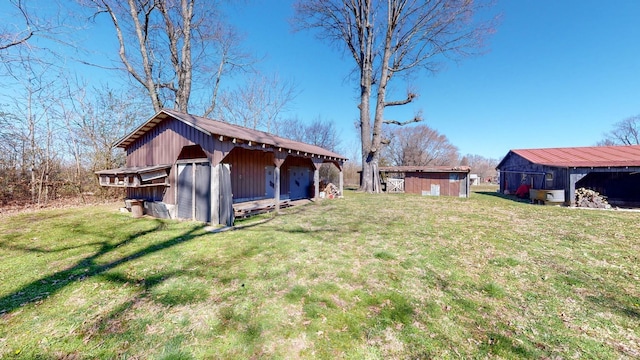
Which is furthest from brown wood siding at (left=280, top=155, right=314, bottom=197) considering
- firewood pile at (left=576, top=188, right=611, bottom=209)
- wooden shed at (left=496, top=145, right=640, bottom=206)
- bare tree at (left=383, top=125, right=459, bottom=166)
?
bare tree at (left=383, top=125, right=459, bottom=166)

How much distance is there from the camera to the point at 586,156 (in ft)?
48.0

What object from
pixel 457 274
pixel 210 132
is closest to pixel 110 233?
pixel 210 132

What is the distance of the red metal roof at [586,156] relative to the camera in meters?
12.2

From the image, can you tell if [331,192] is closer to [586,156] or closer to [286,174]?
[286,174]

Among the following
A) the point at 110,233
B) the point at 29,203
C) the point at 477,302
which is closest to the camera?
the point at 477,302

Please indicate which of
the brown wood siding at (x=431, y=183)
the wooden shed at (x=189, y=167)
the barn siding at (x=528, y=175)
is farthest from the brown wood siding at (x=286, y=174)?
the barn siding at (x=528, y=175)

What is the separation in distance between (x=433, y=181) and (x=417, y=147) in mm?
18872

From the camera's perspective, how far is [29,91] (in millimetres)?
11305

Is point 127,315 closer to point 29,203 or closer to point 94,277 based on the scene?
point 94,277

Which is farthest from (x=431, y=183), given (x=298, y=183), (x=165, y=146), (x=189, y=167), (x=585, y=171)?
(x=165, y=146)

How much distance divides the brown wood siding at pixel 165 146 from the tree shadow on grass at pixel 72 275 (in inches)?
115

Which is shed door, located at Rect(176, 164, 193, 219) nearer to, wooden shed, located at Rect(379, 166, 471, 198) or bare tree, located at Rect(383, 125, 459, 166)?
wooden shed, located at Rect(379, 166, 471, 198)

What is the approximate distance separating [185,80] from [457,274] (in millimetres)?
16520

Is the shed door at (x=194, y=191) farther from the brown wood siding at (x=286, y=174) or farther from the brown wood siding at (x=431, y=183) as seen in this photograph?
the brown wood siding at (x=431, y=183)
